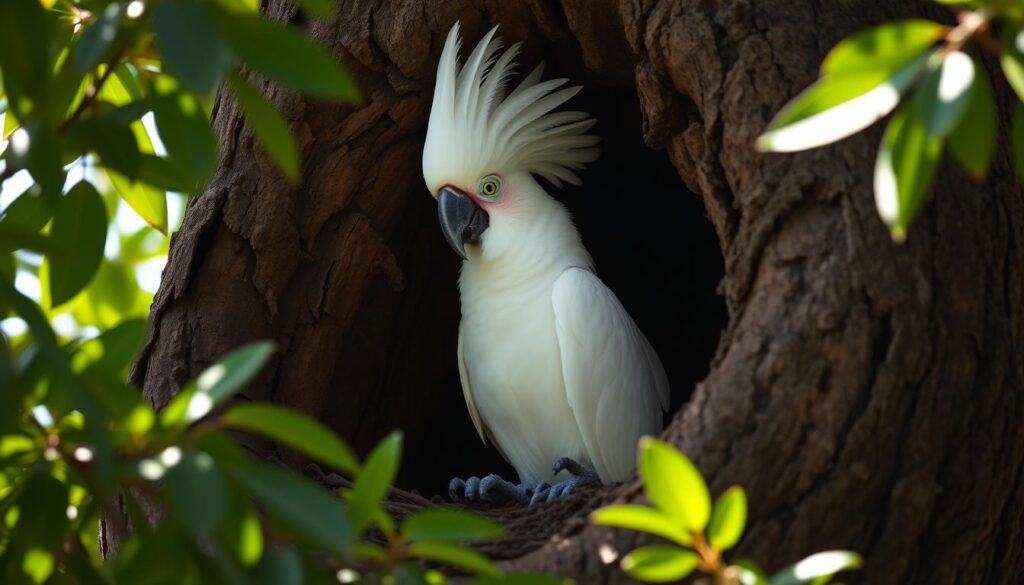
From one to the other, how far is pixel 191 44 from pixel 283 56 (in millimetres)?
169

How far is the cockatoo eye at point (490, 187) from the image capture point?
14.8 ft

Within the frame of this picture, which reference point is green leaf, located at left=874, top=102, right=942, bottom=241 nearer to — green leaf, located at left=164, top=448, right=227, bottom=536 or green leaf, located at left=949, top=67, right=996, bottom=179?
green leaf, located at left=949, top=67, right=996, bottom=179

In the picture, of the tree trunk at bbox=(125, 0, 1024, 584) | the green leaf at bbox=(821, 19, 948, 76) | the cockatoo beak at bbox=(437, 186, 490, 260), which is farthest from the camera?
Answer: the cockatoo beak at bbox=(437, 186, 490, 260)

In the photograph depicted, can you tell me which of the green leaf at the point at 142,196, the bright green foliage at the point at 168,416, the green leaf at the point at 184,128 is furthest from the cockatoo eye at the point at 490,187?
the green leaf at the point at 184,128

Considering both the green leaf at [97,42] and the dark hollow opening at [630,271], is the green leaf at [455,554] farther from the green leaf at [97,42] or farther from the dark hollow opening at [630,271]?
the dark hollow opening at [630,271]

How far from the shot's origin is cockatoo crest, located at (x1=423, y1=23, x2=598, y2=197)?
4.08 metres

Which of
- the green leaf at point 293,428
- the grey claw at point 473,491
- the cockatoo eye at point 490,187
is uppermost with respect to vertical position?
the cockatoo eye at point 490,187

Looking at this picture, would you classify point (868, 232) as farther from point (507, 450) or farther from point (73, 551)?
point (507, 450)

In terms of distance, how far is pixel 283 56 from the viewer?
1.76 m

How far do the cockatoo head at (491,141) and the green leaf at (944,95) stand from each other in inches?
96.3

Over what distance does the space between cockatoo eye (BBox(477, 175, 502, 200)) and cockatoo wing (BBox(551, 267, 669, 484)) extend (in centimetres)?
54

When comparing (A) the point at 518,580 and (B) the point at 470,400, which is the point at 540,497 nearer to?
(B) the point at 470,400

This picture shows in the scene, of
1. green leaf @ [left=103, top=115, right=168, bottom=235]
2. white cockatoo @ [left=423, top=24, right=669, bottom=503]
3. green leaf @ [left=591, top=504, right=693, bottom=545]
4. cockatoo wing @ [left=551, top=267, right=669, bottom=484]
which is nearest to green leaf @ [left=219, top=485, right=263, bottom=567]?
green leaf @ [left=591, top=504, right=693, bottom=545]

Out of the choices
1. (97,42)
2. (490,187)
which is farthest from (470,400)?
(97,42)
